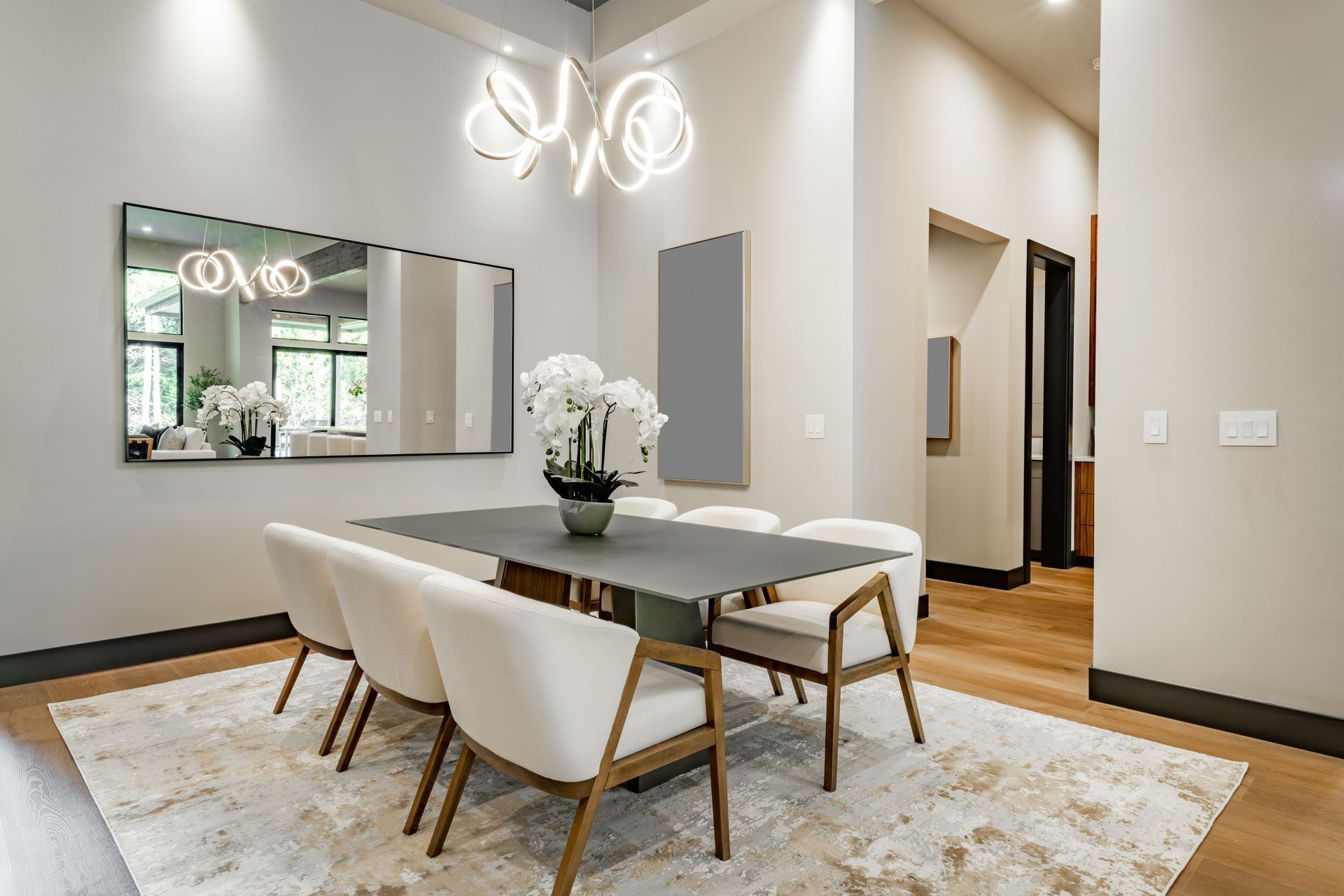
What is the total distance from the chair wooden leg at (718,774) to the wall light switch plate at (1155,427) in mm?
2083

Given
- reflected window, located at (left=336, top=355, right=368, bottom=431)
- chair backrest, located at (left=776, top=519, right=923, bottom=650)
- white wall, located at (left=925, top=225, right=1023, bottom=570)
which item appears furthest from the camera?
white wall, located at (left=925, top=225, right=1023, bottom=570)

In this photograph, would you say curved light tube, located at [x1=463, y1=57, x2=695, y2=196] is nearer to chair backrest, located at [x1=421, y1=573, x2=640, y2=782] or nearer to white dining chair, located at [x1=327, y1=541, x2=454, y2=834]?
white dining chair, located at [x1=327, y1=541, x2=454, y2=834]

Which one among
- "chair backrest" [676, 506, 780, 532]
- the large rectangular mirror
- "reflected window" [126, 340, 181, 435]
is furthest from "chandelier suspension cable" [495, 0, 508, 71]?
"chair backrest" [676, 506, 780, 532]

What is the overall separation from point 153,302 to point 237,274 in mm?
395

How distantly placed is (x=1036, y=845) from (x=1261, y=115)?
252 centimetres

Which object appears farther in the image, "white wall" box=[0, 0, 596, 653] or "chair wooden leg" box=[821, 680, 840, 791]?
"white wall" box=[0, 0, 596, 653]

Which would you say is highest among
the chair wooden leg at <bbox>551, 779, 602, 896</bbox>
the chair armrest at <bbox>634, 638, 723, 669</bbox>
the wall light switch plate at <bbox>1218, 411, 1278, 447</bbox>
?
the wall light switch plate at <bbox>1218, 411, 1278, 447</bbox>

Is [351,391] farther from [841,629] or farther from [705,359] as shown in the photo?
[841,629]

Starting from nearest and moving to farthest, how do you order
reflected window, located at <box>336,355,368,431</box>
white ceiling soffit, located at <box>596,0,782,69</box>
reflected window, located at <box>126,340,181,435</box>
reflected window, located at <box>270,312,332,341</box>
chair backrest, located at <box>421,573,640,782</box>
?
chair backrest, located at <box>421,573,640,782</box> < reflected window, located at <box>126,340,181,435</box> < reflected window, located at <box>270,312,332,341</box> < reflected window, located at <box>336,355,368,431</box> < white ceiling soffit, located at <box>596,0,782,69</box>

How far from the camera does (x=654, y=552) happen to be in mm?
2295

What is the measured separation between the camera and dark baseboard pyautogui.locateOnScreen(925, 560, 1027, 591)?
5.17m

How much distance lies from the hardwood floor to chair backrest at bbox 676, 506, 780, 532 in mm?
1001

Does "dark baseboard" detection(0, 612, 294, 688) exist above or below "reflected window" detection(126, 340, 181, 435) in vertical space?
below

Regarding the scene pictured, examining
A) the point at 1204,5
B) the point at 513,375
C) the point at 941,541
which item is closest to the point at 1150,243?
→ the point at 1204,5
